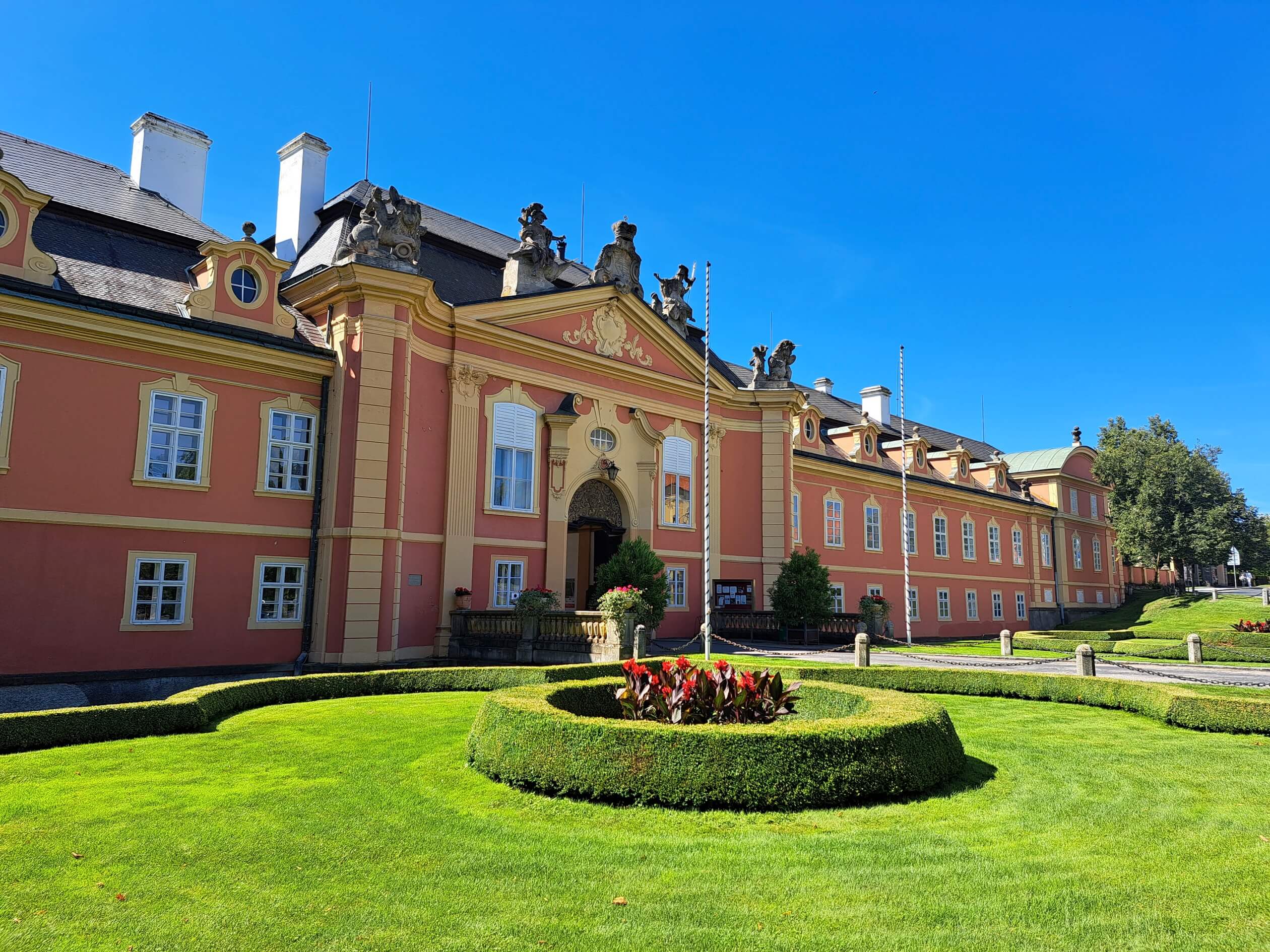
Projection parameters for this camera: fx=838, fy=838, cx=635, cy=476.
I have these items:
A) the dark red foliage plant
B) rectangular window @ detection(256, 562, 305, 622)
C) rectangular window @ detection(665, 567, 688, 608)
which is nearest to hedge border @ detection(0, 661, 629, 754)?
the dark red foliage plant

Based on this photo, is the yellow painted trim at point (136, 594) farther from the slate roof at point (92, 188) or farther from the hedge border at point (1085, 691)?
the hedge border at point (1085, 691)

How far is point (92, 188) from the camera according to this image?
66.8ft

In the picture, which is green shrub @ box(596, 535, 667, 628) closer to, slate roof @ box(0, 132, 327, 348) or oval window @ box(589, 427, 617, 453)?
oval window @ box(589, 427, 617, 453)

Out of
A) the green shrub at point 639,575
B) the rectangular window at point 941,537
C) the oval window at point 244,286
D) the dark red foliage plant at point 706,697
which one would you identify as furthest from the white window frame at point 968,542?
the dark red foliage plant at point 706,697

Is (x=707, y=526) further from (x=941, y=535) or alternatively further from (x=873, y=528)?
(x=941, y=535)

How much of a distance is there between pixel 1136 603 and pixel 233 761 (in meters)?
55.7

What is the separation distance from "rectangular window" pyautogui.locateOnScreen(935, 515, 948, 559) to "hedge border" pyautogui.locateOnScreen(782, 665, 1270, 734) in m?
25.0

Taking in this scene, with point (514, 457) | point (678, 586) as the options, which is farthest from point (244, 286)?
point (678, 586)

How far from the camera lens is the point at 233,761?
344 inches

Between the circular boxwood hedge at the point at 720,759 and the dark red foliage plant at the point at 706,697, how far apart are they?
94 centimetres

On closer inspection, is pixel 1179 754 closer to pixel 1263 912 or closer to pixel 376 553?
pixel 1263 912

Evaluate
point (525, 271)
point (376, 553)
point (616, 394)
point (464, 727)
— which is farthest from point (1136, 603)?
point (464, 727)

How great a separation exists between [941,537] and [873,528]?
597cm

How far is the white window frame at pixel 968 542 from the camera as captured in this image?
41781 millimetres
